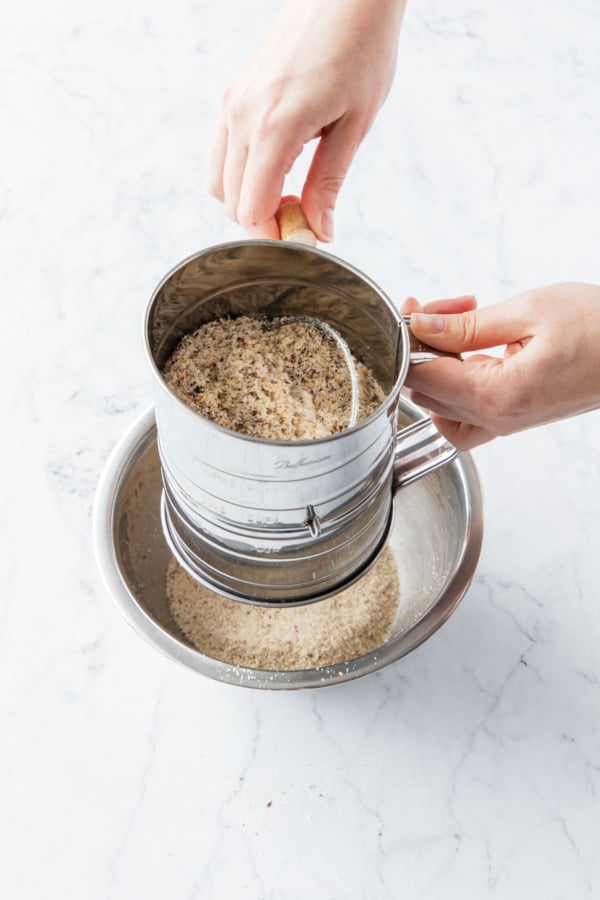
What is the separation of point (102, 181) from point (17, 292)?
252mm

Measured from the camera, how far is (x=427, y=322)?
2.61ft

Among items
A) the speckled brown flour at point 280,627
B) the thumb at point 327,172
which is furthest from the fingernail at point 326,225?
the speckled brown flour at point 280,627

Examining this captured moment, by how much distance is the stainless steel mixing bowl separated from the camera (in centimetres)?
85

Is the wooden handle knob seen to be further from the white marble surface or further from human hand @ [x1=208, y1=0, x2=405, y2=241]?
the white marble surface

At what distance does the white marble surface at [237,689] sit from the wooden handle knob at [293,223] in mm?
381

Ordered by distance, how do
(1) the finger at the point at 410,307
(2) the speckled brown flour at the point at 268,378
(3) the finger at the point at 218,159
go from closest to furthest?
(2) the speckled brown flour at the point at 268,378
(1) the finger at the point at 410,307
(3) the finger at the point at 218,159

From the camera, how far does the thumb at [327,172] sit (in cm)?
95

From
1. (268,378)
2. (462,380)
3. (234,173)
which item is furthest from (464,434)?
(234,173)

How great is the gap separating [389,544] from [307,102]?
20.1 inches

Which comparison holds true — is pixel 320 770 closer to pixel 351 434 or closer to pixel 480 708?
pixel 480 708

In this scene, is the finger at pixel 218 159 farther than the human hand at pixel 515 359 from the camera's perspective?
Yes

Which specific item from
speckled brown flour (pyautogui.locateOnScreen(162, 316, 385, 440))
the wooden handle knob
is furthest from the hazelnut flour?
the wooden handle knob

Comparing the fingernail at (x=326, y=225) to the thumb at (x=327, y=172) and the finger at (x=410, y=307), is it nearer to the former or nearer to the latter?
the thumb at (x=327, y=172)

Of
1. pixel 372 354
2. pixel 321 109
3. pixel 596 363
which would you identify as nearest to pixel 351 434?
pixel 372 354
